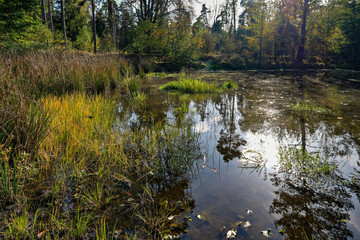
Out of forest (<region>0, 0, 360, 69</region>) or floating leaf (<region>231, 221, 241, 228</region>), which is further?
forest (<region>0, 0, 360, 69</region>)

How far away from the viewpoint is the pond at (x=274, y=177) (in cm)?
176

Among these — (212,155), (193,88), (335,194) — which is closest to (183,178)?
(212,155)

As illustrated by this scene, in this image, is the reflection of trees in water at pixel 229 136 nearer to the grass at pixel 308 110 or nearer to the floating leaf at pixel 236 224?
the floating leaf at pixel 236 224

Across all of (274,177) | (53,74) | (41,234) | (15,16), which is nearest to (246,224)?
(274,177)

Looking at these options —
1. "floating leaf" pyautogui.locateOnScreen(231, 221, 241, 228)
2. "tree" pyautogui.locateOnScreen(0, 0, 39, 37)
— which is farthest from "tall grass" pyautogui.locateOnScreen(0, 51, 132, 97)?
"floating leaf" pyautogui.locateOnScreen(231, 221, 241, 228)

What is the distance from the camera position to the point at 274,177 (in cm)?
248

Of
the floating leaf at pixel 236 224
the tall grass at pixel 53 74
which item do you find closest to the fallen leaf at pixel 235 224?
the floating leaf at pixel 236 224

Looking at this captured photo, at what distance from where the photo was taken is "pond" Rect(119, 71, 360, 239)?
1.76 metres

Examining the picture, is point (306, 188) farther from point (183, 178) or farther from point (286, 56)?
point (286, 56)

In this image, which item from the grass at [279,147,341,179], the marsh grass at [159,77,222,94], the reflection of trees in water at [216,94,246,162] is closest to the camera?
the grass at [279,147,341,179]

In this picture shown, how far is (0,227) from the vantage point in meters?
1.44

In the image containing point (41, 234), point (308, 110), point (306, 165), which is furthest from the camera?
point (308, 110)

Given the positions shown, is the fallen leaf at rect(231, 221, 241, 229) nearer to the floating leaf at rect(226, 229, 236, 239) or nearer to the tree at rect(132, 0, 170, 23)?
the floating leaf at rect(226, 229, 236, 239)

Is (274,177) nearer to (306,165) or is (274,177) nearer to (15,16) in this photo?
(306,165)
